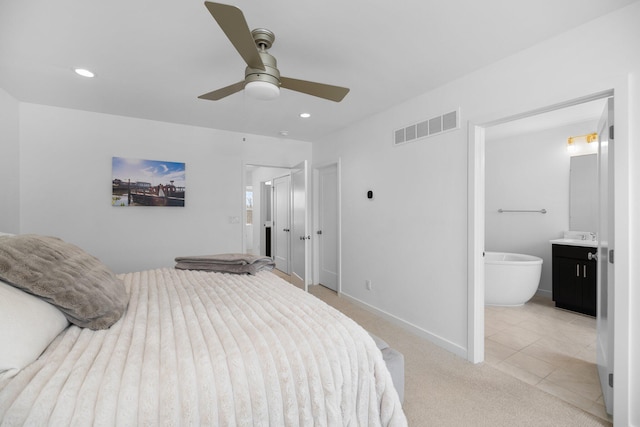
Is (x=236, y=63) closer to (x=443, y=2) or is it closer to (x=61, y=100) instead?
(x=443, y=2)

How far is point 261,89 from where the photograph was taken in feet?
5.44

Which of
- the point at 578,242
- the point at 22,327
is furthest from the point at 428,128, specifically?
the point at 22,327

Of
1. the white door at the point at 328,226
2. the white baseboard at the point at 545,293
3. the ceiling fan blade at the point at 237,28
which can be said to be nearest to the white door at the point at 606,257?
the ceiling fan blade at the point at 237,28

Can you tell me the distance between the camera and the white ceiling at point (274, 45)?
1.70 metres

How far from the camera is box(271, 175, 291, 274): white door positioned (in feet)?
16.8

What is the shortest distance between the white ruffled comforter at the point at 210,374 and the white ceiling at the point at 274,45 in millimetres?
1736

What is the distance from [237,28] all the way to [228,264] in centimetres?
167

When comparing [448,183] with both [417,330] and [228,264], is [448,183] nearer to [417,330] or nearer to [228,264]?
[417,330]

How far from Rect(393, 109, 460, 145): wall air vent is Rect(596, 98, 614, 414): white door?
39.8 inches

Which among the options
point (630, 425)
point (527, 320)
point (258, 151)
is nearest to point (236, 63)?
point (258, 151)

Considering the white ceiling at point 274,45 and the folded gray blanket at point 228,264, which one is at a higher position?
the white ceiling at point 274,45

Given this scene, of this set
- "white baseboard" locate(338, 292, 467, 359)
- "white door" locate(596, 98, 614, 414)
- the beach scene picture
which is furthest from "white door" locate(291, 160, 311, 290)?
"white door" locate(596, 98, 614, 414)

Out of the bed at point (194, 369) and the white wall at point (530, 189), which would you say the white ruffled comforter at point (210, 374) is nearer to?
the bed at point (194, 369)

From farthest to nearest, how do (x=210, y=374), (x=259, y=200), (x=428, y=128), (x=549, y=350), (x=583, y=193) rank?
(x=259, y=200)
(x=583, y=193)
(x=428, y=128)
(x=549, y=350)
(x=210, y=374)
